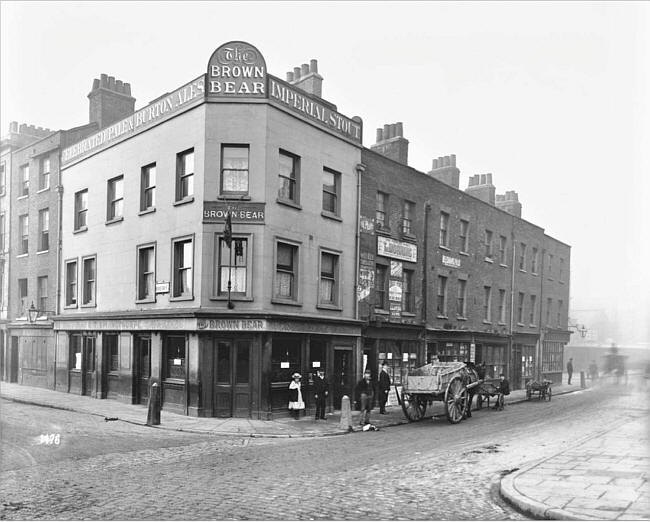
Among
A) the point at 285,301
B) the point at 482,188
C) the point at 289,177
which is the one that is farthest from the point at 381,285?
the point at 482,188

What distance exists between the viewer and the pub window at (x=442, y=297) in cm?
2625

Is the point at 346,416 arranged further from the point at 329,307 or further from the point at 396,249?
the point at 396,249

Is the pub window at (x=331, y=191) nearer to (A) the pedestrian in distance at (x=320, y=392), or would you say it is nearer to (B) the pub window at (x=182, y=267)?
(B) the pub window at (x=182, y=267)

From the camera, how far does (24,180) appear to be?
29.0m

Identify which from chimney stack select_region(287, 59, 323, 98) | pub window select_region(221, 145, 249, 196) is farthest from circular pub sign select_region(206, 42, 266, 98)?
chimney stack select_region(287, 59, 323, 98)

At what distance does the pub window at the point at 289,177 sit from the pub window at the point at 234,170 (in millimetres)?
1135

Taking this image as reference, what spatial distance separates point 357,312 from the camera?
2111 centimetres

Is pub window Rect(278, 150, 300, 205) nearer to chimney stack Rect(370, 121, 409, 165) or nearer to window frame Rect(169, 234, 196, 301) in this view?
window frame Rect(169, 234, 196, 301)

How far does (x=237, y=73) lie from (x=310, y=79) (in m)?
4.46

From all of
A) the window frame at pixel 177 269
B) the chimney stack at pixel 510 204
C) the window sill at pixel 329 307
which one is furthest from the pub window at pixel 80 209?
the chimney stack at pixel 510 204

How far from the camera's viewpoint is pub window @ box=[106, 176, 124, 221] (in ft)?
71.9

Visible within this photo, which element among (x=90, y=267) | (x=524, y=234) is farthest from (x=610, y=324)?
(x=524, y=234)

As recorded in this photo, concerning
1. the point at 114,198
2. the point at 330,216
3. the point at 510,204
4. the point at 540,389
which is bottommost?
the point at 540,389

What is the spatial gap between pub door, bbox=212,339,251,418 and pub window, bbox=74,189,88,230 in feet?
33.6
